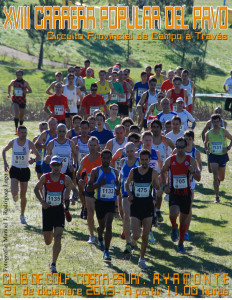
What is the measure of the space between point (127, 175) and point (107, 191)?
45cm

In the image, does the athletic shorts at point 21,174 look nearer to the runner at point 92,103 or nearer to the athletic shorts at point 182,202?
the athletic shorts at point 182,202

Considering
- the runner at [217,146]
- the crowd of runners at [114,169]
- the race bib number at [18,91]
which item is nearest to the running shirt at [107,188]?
the crowd of runners at [114,169]

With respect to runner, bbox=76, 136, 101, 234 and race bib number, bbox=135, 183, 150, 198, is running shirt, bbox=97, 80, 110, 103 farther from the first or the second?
race bib number, bbox=135, 183, 150, 198

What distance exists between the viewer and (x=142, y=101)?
692 inches

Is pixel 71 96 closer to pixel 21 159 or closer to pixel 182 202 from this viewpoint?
pixel 21 159

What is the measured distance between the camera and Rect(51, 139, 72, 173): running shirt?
12.4 meters

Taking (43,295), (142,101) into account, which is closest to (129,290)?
(43,295)

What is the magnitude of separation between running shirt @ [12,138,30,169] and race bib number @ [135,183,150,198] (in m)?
3.50

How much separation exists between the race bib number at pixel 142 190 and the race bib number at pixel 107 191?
0.59 m

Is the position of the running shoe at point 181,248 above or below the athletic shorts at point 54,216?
below

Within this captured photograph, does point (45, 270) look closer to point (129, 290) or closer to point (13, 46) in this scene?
point (129, 290)

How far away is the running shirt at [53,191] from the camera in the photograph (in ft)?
32.4

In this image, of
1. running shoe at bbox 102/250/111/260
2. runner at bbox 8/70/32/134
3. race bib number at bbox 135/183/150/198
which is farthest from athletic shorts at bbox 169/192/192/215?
runner at bbox 8/70/32/134

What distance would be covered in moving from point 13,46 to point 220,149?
5084 centimetres
